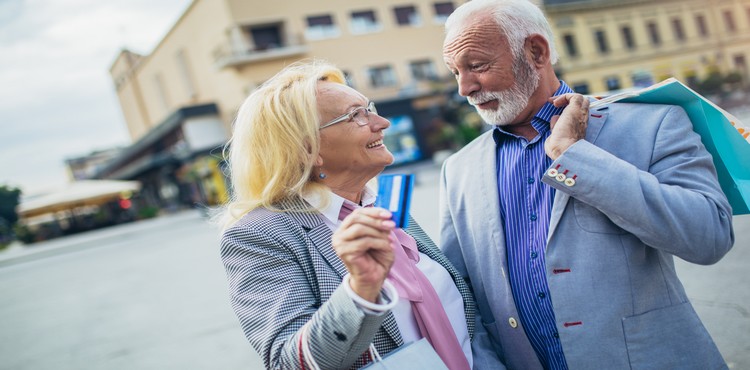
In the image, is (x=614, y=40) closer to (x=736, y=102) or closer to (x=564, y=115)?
(x=736, y=102)

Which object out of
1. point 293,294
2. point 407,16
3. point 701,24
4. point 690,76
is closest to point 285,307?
point 293,294

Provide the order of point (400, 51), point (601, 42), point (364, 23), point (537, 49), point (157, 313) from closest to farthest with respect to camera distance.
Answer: point (537, 49) < point (157, 313) < point (364, 23) < point (400, 51) < point (601, 42)

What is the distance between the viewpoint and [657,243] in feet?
4.17

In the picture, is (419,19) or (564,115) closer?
(564,115)

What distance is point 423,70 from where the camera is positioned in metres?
26.9

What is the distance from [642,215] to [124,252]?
1486 centimetres

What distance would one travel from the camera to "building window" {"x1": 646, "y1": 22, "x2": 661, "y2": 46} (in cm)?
2720

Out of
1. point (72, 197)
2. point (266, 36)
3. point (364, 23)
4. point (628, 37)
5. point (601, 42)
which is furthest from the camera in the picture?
point (601, 42)

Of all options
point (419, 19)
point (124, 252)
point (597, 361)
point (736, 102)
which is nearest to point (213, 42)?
point (419, 19)

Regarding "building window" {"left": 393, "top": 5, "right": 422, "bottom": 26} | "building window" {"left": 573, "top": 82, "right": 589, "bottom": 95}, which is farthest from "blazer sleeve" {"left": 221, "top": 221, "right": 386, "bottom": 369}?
"building window" {"left": 573, "top": 82, "right": 589, "bottom": 95}

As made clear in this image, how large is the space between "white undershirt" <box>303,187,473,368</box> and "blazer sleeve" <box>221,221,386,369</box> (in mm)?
168

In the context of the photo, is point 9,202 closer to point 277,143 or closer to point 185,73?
point 185,73

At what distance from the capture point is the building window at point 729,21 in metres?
24.8

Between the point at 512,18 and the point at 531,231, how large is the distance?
2.33 ft
